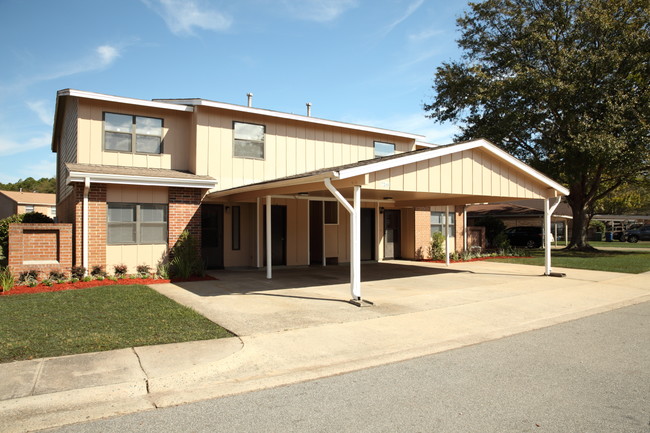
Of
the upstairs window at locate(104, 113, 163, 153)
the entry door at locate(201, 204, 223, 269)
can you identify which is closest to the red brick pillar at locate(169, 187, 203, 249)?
the entry door at locate(201, 204, 223, 269)

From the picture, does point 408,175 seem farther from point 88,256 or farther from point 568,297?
point 88,256

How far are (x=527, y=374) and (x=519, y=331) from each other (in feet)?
7.72

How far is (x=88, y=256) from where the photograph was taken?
38.9 feet

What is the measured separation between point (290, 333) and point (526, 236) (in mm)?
27883

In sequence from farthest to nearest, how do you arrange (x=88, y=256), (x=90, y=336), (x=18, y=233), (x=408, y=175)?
(x=88, y=256) < (x=18, y=233) < (x=408, y=175) < (x=90, y=336)

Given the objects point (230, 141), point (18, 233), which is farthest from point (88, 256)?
point (230, 141)

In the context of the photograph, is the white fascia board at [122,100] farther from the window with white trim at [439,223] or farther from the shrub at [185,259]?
the window with white trim at [439,223]

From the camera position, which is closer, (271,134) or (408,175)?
(408,175)

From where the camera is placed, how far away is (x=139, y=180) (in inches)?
469

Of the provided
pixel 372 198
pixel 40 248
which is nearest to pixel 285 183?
A: pixel 40 248

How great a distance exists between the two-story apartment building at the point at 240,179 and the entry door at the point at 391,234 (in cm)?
69

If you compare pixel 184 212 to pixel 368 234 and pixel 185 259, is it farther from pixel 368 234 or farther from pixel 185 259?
pixel 368 234

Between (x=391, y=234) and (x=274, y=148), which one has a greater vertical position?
(x=274, y=148)

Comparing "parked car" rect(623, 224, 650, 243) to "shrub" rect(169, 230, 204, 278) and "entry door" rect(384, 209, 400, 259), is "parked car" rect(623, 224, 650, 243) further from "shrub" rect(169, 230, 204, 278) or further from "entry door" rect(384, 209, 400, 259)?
"shrub" rect(169, 230, 204, 278)
